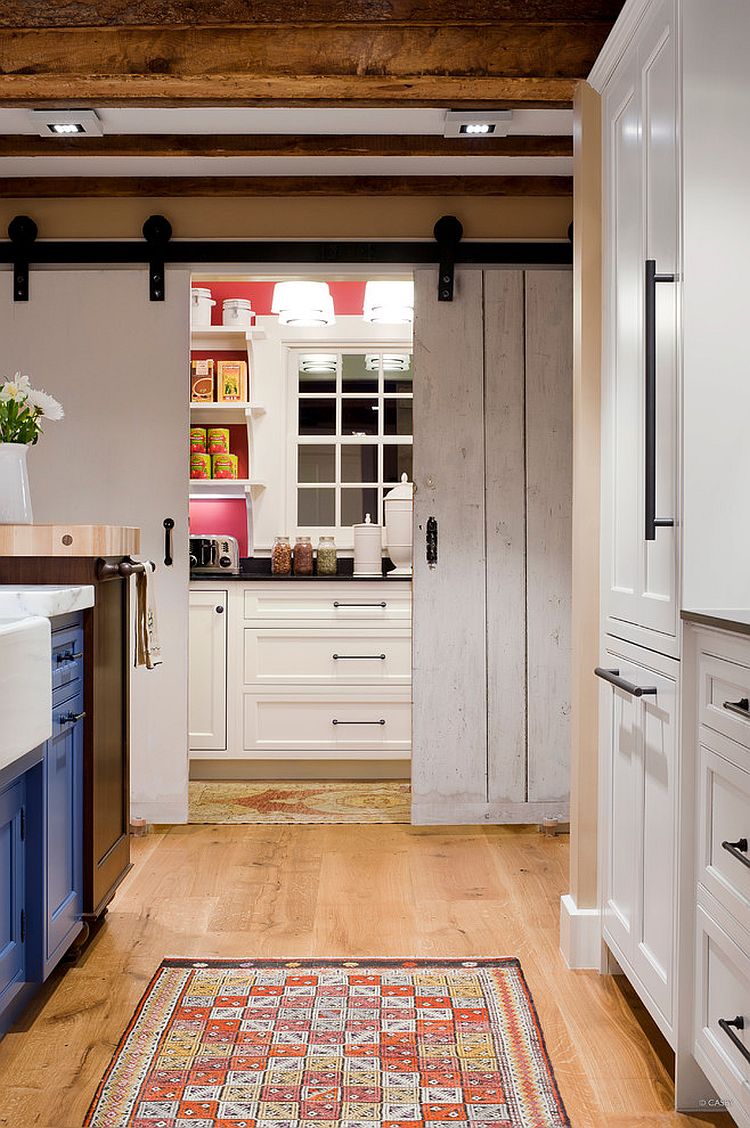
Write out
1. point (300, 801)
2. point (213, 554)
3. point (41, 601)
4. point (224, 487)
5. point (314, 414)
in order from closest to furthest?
point (41, 601)
point (300, 801)
point (213, 554)
point (224, 487)
point (314, 414)

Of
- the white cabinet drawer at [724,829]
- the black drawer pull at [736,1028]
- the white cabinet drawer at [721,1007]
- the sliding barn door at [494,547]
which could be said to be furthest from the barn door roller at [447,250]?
the black drawer pull at [736,1028]

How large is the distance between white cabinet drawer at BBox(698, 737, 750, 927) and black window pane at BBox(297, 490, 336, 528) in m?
3.86

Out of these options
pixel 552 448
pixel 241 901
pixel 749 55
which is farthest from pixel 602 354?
pixel 241 901

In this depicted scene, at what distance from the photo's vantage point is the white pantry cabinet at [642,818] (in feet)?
6.92

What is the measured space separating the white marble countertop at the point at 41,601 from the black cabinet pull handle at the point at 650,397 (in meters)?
1.35

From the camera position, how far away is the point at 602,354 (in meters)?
2.77

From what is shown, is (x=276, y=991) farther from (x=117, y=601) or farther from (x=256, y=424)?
(x=256, y=424)

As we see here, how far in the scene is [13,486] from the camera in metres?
2.97

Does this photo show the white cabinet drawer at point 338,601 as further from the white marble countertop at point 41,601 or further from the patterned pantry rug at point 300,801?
the white marble countertop at point 41,601

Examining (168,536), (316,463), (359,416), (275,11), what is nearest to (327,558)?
(316,463)

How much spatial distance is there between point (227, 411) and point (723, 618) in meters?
4.11

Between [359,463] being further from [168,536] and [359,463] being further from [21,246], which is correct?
[21,246]

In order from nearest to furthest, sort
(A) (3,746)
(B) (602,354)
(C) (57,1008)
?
1. (A) (3,746)
2. (C) (57,1008)
3. (B) (602,354)

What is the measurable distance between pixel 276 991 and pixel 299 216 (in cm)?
294
